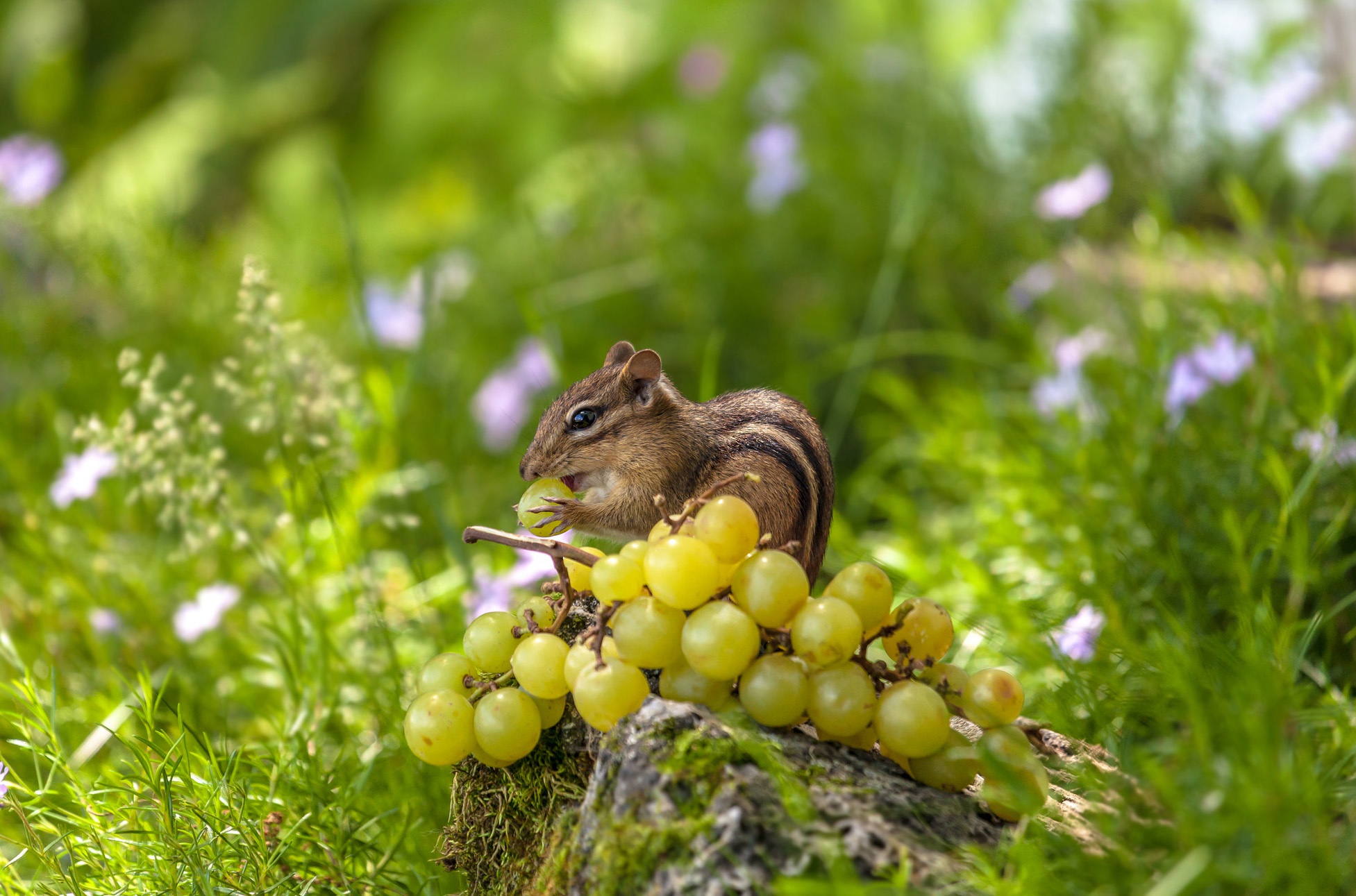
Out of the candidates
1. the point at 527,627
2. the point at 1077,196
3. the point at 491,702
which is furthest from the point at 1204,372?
the point at 491,702

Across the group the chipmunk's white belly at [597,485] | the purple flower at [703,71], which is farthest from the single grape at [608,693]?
the purple flower at [703,71]

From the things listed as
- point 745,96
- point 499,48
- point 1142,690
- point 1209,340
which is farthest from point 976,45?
point 1142,690

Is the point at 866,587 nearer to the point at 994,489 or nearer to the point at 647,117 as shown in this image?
the point at 994,489

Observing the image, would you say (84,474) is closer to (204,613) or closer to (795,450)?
(204,613)

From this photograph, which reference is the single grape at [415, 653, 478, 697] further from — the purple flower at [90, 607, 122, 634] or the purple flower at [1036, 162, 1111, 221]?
the purple flower at [1036, 162, 1111, 221]

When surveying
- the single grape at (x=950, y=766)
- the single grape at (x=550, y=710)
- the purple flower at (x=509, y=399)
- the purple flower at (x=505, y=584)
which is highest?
the single grape at (x=550, y=710)

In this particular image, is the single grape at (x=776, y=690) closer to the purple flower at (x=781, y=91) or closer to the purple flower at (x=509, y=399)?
the purple flower at (x=509, y=399)
